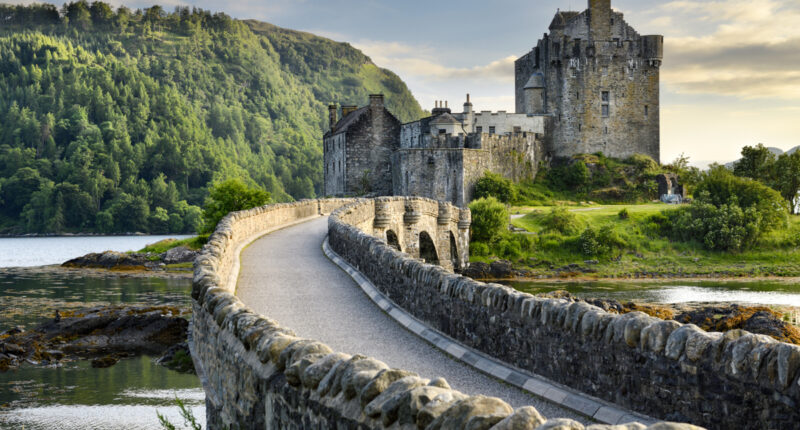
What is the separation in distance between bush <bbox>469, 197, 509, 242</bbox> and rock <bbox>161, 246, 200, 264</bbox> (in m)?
18.2

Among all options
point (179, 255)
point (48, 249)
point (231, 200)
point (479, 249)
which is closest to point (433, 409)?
point (231, 200)

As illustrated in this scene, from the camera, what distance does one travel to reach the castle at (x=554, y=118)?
63.2 metres

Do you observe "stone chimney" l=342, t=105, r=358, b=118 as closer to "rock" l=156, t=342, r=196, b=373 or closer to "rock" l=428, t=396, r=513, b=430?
"rock" l=156, t=342, r=196, b=373

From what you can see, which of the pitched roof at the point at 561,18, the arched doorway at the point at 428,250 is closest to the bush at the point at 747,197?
the pitched roof at the point at 561,18

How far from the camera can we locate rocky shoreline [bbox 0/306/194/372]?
2291cm

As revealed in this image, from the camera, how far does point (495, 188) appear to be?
58.5 meters

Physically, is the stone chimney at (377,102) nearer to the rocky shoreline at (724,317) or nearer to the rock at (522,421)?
the rocky shoreline at (724,317)

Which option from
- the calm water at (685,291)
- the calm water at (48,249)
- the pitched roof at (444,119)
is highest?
the pitched roof at (444,119)

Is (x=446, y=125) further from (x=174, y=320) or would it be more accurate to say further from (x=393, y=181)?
(x=174, y=320)

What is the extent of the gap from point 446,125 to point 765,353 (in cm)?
5588

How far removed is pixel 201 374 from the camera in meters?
9.88

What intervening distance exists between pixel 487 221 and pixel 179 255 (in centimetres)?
2030

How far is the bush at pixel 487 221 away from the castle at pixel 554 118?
8652 millimetres

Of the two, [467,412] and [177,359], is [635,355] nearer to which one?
[467,412]
